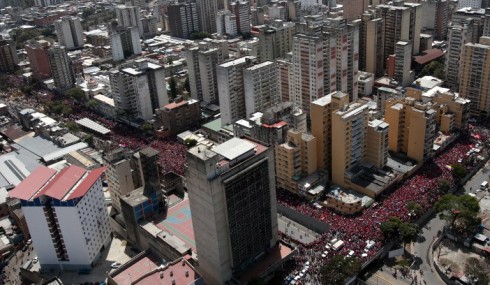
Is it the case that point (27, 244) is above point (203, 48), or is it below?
below

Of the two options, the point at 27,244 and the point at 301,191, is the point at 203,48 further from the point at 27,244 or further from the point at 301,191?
the point at 27,244

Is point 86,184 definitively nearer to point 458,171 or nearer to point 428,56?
point 458,171

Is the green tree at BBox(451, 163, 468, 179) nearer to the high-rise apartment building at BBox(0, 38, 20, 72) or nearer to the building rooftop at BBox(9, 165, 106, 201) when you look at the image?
the building rooftop at BBox(9, 165, 106, 201)

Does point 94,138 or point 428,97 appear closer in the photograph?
point 428,97

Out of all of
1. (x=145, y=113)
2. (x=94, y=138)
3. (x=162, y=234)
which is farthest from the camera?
(x=145, y=113)

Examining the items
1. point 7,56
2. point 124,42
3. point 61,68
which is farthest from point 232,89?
Answer: point 7,56

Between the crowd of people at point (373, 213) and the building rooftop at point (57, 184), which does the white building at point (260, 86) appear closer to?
the crowd of people at point (373, 213)

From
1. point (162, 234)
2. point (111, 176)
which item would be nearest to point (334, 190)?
point (162, 234)

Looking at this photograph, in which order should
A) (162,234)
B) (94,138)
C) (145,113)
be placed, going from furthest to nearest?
(145,113) < (94,138) < (162,234)
